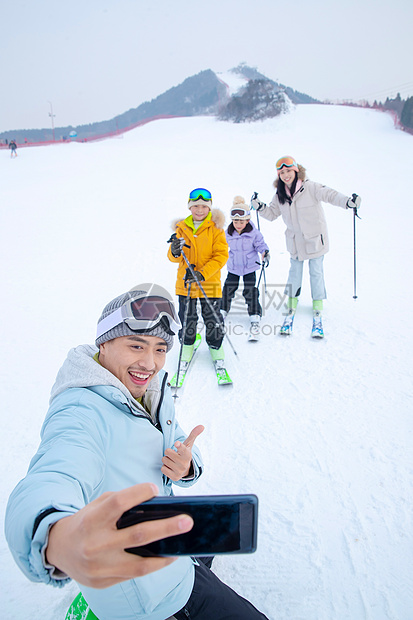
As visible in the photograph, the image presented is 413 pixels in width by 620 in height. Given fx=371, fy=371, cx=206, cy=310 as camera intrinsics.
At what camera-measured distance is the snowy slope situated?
2143 millimetres

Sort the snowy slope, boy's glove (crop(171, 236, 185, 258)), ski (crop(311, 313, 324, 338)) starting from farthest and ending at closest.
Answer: ski (crop(311, 313, 324, 338)) < boy's glove (crop(171, 236, 185, 258)) < the snowy slope

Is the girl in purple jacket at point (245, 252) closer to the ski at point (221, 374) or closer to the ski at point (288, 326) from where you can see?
the ski at point (288, 326)

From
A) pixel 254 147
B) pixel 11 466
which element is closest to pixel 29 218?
pixel 11 466

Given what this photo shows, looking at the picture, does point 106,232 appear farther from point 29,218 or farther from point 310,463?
point 310,463

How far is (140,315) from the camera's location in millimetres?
1687

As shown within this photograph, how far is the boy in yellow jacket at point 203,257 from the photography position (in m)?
4.13

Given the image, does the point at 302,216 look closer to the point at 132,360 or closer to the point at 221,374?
the point at 221,374

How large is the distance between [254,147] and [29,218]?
1619cm

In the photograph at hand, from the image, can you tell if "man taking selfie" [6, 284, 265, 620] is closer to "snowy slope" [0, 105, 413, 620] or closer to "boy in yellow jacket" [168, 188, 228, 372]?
"snowy slope" [0, 105, 413, 620]

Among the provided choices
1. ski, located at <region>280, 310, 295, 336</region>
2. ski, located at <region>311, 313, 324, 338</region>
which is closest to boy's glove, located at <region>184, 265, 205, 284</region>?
ski, located at <region>280, 310, 295, 336</region>

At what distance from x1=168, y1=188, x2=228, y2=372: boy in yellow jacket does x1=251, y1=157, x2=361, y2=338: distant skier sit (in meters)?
1.17

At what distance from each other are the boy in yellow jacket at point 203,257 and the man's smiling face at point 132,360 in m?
2.51

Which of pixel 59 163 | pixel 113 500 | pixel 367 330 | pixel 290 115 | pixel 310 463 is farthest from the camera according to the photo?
pixel 290 115

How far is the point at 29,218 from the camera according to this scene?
10.5 meters
